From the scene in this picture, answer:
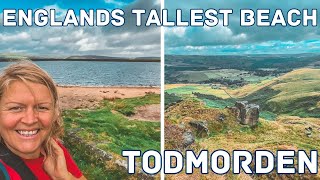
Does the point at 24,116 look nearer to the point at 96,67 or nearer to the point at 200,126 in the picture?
the point at 96,67

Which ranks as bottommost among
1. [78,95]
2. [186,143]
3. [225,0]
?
[186,143]

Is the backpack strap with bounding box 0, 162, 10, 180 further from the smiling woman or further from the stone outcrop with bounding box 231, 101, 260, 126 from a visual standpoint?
the stone outcrop with bounding box 231, 101, 260, 126

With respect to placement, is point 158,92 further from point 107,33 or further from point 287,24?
point 287,24

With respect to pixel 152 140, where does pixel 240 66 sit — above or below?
above

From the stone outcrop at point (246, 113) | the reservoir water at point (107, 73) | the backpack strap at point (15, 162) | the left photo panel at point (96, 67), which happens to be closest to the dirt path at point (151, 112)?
the left photo panel at point (96, 67)

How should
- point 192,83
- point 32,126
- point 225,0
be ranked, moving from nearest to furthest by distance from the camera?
point 32,126 → point 225,0 → point 192,83

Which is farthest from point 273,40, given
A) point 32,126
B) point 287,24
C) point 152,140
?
point 32,126

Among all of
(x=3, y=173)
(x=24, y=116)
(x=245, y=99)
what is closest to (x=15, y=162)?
(x=3, y=173)
